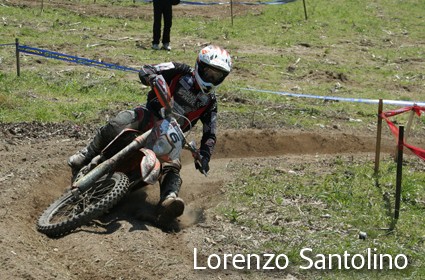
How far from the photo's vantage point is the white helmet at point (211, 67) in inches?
329

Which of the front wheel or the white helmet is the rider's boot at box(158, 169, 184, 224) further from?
the white helmet

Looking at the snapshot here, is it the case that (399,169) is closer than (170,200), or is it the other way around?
(170,200)

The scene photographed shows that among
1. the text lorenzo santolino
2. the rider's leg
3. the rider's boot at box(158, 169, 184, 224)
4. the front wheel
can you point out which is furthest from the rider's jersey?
the text lorenzo santolino

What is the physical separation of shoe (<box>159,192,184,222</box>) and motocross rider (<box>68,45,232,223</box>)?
19cm

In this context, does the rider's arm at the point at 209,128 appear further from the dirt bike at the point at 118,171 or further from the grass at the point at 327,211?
the grass at the point at 327,211

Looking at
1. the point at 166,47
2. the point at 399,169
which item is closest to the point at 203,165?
the point at 399,169

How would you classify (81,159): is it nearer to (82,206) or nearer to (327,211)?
(82,206)

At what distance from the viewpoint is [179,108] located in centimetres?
872

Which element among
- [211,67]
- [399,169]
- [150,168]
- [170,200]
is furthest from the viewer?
[211,67]

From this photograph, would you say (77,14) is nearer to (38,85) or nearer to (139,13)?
(139,13)

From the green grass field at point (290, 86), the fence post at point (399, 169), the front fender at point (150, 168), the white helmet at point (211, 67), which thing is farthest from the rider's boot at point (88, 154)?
the fence post at point (399, 169)

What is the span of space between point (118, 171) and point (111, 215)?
513mm

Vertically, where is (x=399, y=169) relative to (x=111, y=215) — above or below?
above

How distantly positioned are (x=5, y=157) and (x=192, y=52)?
9499mm
